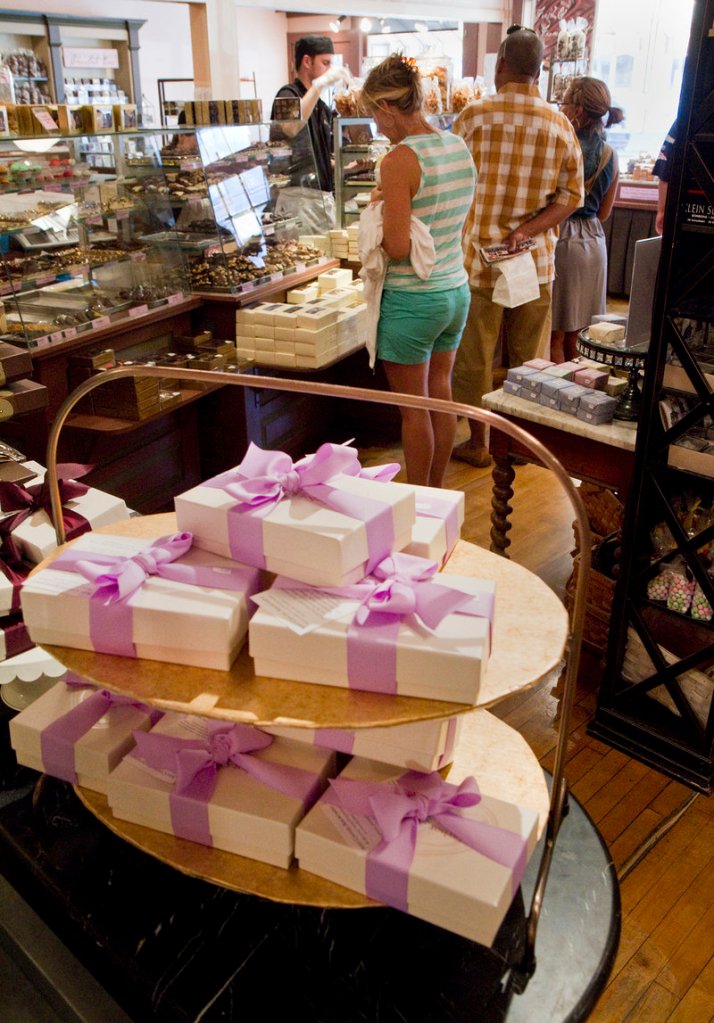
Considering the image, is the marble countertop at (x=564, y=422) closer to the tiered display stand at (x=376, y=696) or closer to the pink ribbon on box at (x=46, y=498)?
the tiered display stand at (x=376, y=696)

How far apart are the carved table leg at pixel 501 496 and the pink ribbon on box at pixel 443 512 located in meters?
1.44

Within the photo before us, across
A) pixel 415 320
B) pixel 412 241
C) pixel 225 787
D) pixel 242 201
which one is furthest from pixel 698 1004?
pixel 242 201


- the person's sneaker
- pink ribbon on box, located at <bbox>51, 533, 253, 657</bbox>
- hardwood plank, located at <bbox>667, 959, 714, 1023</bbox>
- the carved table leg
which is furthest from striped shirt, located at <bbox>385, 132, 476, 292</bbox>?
hardwood plank, located at <bbox>667, 959, 714, 1023</bbox>

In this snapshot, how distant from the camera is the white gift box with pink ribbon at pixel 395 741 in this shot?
1346mm

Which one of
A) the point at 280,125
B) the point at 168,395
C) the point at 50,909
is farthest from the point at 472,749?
the point at 280,125

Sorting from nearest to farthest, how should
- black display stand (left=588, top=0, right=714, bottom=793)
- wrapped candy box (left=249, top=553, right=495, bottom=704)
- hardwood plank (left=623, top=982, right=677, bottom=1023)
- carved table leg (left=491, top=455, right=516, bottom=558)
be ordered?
wrapped candy box (left=249, top=553, right=495, bottom=704) → hardwood plank (left=623, top=982, right=677, bottom=1023) → black display stand (left=588, top=0, right=714, bottom=793) → carved table leg (left=491, top=455, right=516, bottom=558)

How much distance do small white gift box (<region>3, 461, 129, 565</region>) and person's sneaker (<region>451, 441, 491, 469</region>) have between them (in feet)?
8.36

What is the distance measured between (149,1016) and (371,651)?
76cm

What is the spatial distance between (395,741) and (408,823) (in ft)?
0.41

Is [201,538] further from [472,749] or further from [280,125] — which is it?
[280,125]

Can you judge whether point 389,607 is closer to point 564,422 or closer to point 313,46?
point 564,422

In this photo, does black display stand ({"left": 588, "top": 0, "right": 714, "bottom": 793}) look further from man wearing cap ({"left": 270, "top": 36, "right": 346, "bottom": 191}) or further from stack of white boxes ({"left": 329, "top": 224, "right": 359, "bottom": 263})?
man wearing cap ({"left": 270, "top": 36, "right": 346, "bottom": 191})

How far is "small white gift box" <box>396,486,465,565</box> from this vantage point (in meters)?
1.39

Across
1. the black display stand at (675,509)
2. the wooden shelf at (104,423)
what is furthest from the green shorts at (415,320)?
the black display stand at (675,509)
